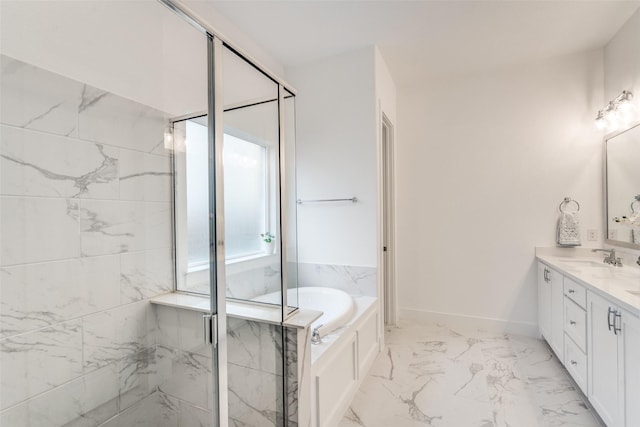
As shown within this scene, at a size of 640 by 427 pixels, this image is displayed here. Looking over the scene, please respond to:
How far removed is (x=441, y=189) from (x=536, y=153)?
876 millimetres

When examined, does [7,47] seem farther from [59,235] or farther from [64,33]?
[59,235]

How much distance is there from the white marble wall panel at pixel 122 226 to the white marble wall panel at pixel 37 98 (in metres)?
0.35

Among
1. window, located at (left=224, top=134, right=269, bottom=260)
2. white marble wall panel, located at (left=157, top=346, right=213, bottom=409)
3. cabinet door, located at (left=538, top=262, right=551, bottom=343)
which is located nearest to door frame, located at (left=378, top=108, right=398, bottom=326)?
cabinet door, located at (left=538, top=262, right=551, bottom=343)

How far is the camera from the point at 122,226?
5.01 ft

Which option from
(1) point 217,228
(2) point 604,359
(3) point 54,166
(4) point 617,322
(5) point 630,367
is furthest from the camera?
(2) point 604,359

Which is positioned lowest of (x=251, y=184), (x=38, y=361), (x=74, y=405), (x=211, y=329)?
(x=74, y=405)

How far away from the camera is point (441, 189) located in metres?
3.18

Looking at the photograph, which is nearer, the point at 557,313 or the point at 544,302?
the point at 557,313

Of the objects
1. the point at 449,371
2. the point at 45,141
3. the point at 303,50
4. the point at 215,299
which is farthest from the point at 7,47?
the point at 449,371

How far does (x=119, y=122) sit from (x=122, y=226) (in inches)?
20.0

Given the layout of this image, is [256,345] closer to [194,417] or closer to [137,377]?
[194,417]

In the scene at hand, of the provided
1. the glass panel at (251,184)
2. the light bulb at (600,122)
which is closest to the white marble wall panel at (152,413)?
the glass panel at (251,184)

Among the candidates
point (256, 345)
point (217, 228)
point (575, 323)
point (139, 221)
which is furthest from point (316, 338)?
point (575, 323)

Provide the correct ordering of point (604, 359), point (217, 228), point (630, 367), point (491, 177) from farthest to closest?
point (491, 177) → point (604, 359) → point (630, 367) → point (217, 228)
